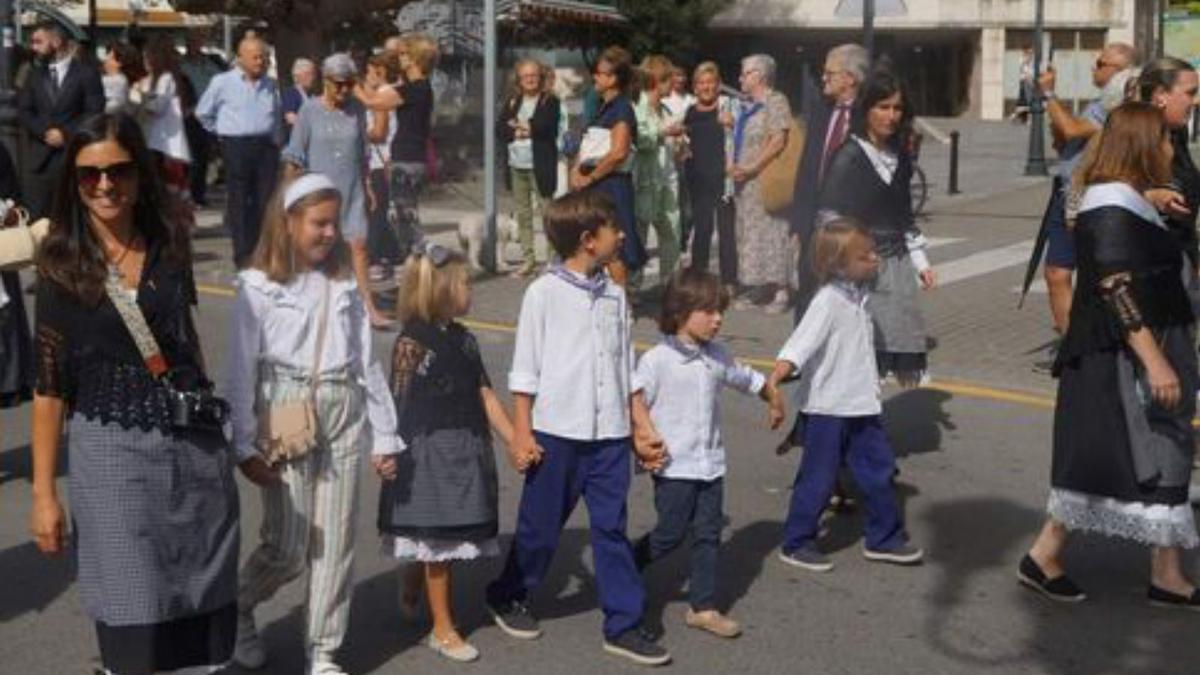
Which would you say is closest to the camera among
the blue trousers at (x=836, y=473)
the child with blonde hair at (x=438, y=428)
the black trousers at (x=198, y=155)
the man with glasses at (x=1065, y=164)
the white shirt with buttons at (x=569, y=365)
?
the child with blonde hair at (x=438, y=428)

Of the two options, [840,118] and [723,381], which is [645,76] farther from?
[723,381]

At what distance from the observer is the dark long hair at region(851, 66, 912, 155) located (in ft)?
24.1

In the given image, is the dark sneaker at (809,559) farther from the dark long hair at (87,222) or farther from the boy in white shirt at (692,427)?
the dark long hair at (87,222)

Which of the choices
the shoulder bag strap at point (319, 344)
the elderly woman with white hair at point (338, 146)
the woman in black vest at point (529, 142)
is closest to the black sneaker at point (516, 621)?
the shoulder bag strap at point (319, 344)

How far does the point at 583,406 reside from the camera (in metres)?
5.46

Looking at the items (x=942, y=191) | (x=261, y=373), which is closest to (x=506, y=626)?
(x=261, y=373)

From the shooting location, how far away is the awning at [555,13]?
26562 mm

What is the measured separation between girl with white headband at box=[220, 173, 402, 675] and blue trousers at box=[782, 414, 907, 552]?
6.22 ft

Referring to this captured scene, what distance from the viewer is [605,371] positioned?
216 inches

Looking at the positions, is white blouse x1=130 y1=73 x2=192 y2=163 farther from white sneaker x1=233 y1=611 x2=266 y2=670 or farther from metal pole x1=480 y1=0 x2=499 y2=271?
white sneaker x1=233 y1=611 x2=266 y2=670

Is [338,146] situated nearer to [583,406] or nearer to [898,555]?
[898,555]

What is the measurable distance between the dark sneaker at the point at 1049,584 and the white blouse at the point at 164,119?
9.91 meters

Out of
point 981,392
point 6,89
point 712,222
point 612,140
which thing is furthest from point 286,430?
point 712,222

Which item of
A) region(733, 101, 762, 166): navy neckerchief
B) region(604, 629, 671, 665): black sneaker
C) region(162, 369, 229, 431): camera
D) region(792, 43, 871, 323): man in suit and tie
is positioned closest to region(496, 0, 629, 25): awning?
region(733, 101, 762, 166): navy neckerchief
